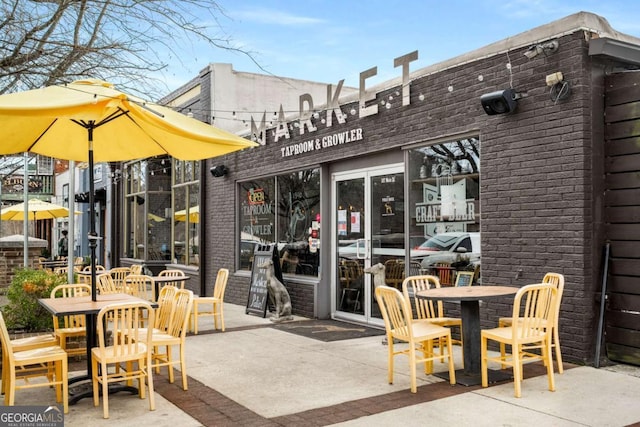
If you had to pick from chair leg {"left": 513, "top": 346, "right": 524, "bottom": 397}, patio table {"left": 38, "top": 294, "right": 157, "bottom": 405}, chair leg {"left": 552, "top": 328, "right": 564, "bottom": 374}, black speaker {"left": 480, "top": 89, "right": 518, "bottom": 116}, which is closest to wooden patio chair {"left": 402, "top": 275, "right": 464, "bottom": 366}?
chair leg {"left": 552, "top": 328, "right": 564, "bottom": 374}

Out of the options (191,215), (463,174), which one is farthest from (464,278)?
(191,215)

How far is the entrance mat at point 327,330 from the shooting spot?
26.5ft

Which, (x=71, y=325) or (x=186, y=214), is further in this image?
(x=186, y=214)

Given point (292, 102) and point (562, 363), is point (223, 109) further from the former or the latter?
point (562, 363)

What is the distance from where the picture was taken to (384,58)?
821 centimetres

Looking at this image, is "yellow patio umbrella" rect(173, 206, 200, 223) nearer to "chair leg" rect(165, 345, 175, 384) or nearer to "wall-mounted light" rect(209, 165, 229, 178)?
"wall-mounted light" rect(209, 165, 229, 178)

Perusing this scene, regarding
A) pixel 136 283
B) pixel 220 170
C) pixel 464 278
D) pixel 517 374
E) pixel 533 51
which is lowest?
pixel 517 374

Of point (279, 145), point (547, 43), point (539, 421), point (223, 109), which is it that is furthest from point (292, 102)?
point (539, 421)

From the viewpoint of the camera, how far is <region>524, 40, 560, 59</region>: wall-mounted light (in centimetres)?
613

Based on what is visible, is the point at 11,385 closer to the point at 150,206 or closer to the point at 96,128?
the point at 96,128

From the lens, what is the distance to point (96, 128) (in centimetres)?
592

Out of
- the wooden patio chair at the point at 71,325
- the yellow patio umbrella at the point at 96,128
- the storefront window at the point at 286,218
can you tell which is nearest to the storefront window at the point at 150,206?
the storefront window at the point at 286,218

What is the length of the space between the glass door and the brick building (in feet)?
0.08

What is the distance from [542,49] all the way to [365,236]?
3.76m
